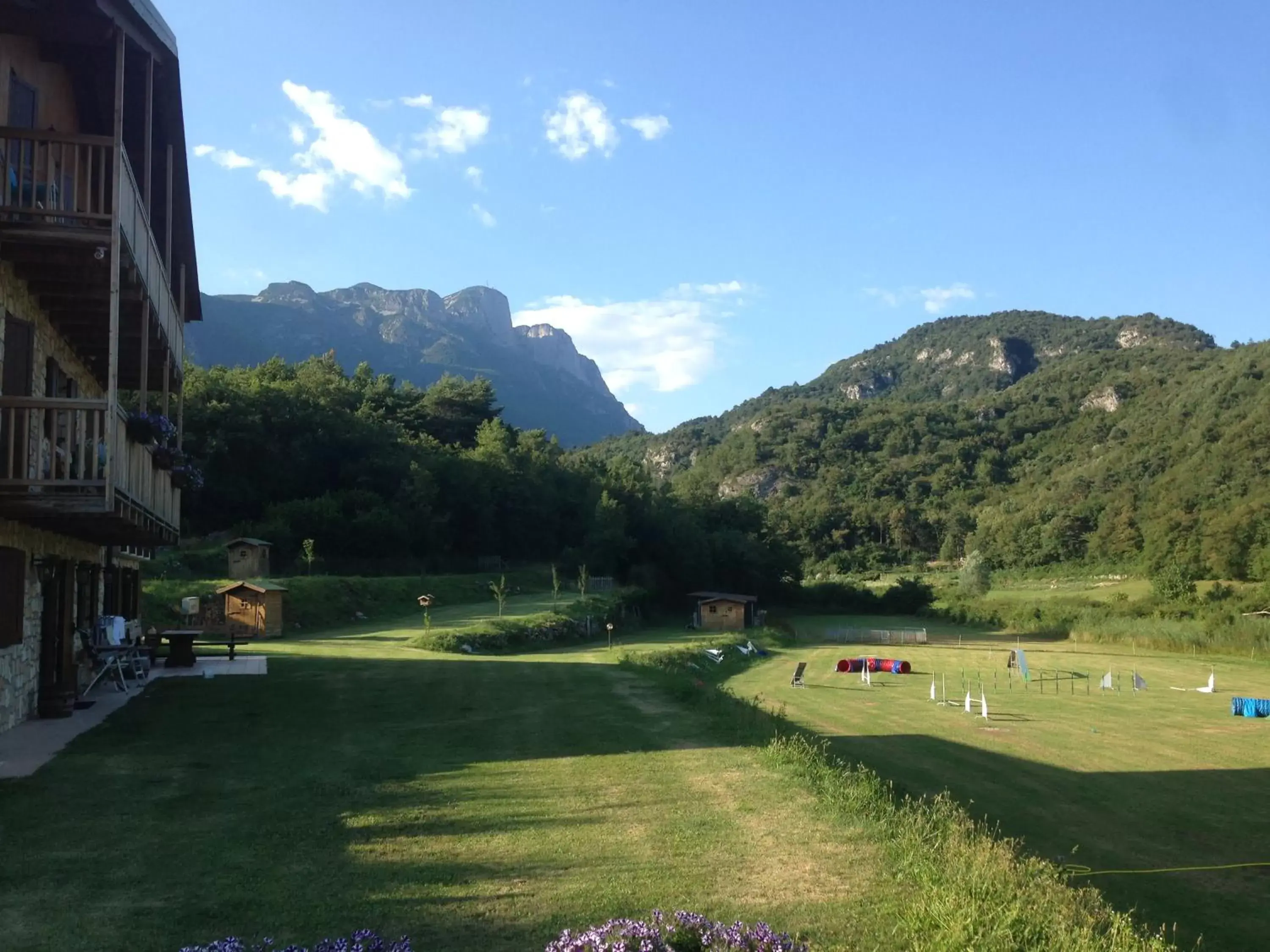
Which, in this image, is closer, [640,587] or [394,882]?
[394,882]

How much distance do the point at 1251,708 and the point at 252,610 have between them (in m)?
32.6

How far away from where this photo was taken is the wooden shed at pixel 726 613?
6222 centimetres

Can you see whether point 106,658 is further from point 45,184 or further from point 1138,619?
point 1138,619

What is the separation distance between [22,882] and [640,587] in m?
63.9

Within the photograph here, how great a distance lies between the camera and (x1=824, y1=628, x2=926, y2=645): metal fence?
59.7 metres

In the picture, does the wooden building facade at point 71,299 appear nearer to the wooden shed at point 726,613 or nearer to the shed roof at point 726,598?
the wooden shed at point 726,613

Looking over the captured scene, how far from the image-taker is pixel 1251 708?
29.5 m

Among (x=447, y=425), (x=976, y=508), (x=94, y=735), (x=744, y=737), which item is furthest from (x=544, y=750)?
(x=976, y=508)

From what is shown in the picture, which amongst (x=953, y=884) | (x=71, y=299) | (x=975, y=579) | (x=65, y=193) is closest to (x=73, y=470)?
(x=71, y=299)

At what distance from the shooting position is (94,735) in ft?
35.9

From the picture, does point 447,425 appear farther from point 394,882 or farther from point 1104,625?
point 394,882

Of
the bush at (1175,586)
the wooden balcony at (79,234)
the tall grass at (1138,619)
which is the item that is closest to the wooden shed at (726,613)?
the tall grass at (1138,619)

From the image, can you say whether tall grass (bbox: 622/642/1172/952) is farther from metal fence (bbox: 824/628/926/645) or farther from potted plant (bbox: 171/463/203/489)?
metal fence (bbox: 824/628/926/645)

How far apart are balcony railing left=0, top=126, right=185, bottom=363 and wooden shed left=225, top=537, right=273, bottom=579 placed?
32.6m
